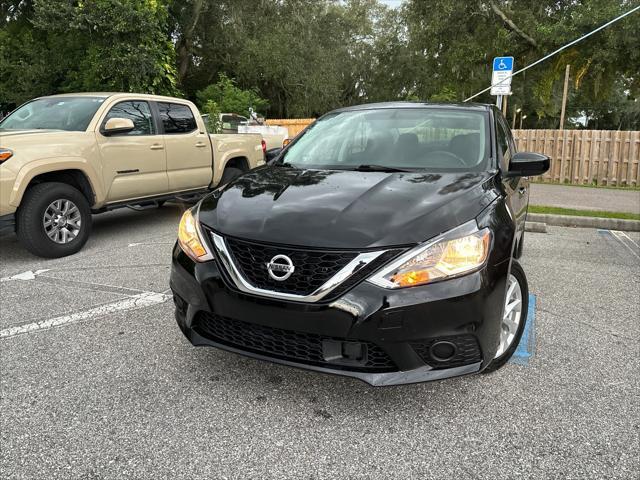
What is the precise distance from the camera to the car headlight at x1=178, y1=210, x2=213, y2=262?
272cm

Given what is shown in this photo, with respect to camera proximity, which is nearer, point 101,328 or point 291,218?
point 291,218

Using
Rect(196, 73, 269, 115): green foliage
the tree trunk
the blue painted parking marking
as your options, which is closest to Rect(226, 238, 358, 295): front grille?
the blue painted parking marking

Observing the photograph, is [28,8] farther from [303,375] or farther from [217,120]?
[303,375]

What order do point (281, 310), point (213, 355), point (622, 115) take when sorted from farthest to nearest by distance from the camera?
point (622, 115)
point (213, 355)
point (281, 310)

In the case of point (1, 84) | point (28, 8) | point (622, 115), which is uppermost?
point (28, 8)

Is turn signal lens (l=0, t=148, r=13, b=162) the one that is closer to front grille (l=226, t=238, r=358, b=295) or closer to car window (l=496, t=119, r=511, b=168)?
front grille (l=226, t=238, r=358, b=295)

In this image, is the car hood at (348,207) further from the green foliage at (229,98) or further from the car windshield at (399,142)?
the green foliage at (229,98)

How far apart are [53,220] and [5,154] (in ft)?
2.71

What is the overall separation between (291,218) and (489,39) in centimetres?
1605

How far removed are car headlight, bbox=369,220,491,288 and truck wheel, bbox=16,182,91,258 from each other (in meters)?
4.38

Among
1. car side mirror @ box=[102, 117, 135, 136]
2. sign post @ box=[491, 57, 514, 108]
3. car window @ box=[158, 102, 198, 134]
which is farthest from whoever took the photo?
sign post @ box=[491, 57, 514, 108]

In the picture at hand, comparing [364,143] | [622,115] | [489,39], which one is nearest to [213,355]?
[364,143]

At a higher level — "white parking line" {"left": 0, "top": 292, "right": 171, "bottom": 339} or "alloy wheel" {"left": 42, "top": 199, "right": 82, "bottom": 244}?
"alloy wheel" {"left": 42, "top": 199, "right": 82, "bottom": 244}

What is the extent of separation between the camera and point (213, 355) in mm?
3246
